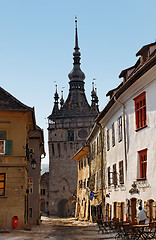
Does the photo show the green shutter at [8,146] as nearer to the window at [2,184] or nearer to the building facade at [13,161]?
the building facade at [13,161]

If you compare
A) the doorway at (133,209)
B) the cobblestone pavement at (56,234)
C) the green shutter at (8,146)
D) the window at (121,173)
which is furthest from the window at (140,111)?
the green shutter at (8,146)

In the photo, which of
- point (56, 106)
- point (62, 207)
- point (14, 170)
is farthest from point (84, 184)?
point (56, 106)

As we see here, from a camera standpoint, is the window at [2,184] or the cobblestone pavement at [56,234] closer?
the cobblestone pavement at [56,234]

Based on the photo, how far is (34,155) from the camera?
3700 centimetres

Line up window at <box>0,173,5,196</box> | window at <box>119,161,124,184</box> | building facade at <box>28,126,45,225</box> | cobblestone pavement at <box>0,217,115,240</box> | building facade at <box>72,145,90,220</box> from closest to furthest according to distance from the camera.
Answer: cobblestone pavement at <box>0,217,115,240</box> → window at <box>119,161,124,184</box> → window at <box>0,173,5,196</box> → building facade at <box>28,126,45,225</box> → building facade at <box>72,145,90,220</box>

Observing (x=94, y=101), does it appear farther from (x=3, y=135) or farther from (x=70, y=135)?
(x=3, y=135)

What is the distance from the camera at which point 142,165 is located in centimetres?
1983

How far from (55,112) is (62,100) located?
5638 millimetres

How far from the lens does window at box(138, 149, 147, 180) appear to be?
63.2ft

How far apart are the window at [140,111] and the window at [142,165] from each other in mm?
1276

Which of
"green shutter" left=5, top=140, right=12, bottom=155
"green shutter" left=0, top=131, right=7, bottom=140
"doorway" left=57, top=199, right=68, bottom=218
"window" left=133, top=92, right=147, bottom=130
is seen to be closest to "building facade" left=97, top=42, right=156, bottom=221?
"window" left=133, top=92, right=147, bottom=130

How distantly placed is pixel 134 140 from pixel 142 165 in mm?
1528

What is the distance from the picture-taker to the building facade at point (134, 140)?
18.0 metres

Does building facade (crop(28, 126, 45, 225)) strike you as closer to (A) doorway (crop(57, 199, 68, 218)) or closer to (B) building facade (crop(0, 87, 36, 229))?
(B) building facade (crop(0, 87, 36, 229))
